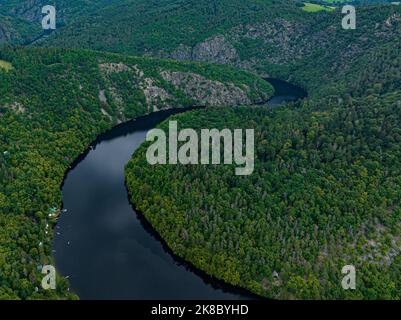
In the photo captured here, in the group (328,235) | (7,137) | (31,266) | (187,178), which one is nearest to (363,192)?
(328,235)

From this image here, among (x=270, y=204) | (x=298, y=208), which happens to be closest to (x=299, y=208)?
(x=298, y=208)

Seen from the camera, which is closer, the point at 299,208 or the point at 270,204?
the point at 299,208

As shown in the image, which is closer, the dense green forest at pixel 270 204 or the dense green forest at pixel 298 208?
the dense green forest at pixel 270 204

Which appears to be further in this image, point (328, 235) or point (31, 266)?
point (328, 235)

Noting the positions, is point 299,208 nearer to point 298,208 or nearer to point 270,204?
point 298,208

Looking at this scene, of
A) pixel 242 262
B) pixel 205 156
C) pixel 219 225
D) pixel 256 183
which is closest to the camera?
pixel 242 262

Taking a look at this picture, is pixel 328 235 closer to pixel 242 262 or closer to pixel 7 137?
pixel 242 262

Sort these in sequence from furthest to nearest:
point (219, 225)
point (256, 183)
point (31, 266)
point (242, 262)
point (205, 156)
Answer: point (205, 156)
point (256, 183)
point (219, 225)
point (242, 262)
point (31, 266)

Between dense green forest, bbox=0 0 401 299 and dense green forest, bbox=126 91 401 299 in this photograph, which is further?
dense green forest, bbox=126 91 401 299

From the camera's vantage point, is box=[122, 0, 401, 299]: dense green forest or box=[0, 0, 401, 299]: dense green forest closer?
box=[0, 0, 401, 299]: dense green forest

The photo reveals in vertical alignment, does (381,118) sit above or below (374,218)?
above

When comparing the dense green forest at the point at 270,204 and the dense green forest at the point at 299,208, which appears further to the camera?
the dense green forest at the point at 299,208
